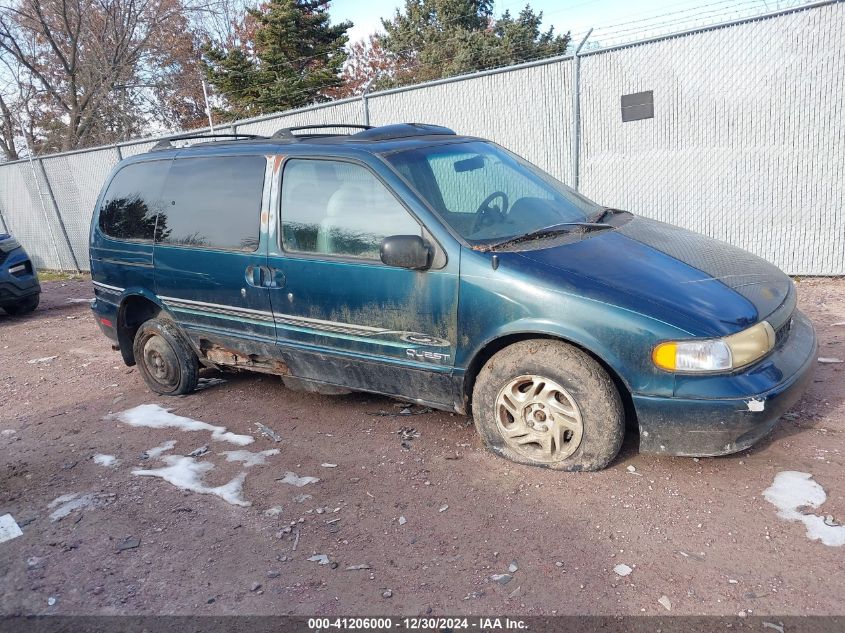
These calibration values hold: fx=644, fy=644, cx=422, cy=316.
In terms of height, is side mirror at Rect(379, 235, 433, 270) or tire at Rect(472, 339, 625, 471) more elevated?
side mirror at Rect(379, 235, 433, 270)

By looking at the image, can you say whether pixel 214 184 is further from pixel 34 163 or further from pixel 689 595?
pixel 34 163

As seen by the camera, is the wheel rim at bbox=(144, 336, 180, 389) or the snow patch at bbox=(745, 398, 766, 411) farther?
the wheel rim at bbox=(144, 336, 180, 389)

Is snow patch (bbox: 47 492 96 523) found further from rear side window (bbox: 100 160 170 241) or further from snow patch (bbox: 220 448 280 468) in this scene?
rear side window (bbox: 100 160 170 241)

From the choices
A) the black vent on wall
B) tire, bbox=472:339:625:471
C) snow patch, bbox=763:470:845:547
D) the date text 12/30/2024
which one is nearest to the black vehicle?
tire, bbox=472:339:625:471

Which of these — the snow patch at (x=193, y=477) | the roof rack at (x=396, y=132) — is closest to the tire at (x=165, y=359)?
the snow patch at (x=193, y=477)

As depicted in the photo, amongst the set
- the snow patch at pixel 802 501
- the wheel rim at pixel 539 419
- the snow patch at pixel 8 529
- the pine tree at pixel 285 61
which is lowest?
→ the snow patch at pixel 802 501

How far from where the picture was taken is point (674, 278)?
3.21 m

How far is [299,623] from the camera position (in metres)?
2.48

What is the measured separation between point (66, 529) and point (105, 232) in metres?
2.73

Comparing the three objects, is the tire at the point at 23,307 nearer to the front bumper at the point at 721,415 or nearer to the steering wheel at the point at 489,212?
the steering wheel at the point at 489,212

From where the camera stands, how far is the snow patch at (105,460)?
4000mm

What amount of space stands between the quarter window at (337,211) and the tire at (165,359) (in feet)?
4.92

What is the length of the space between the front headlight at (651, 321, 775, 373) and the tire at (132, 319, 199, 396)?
11.5 feet

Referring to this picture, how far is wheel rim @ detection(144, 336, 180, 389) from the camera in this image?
196 inches
